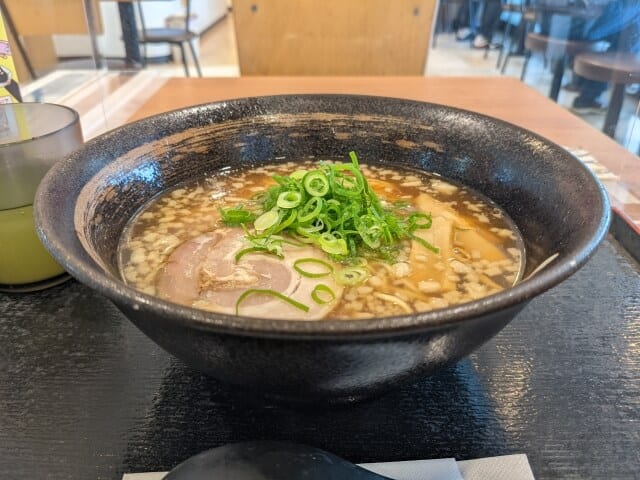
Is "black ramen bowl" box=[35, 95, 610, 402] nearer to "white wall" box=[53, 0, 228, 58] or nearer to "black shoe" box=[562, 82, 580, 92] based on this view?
"black shoe" box=[562, 82, 580, 92]

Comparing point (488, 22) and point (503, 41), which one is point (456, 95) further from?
point (488, 22)

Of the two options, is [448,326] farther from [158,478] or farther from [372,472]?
[158,478]

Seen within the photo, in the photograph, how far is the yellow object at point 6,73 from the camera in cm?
126

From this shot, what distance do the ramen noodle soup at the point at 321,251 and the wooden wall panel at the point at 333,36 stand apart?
177cm

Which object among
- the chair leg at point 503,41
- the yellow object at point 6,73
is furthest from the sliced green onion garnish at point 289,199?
the chair leg at point 503,41

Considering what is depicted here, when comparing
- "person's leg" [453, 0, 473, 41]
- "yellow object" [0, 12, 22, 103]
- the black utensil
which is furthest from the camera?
"person's leg" [453, 0, 473, 41]

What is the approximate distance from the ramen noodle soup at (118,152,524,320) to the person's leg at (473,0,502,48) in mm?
7449

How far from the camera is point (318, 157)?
5.13ft

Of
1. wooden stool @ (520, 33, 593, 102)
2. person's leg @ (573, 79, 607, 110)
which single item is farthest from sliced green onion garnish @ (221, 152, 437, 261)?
wooden stool @ (520, 33, 593, 102)

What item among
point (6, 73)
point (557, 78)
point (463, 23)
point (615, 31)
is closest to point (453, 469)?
point (6, 73)

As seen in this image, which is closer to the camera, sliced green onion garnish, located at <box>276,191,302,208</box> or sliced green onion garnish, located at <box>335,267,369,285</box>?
sliced green onion garnish, located at <box>335,267,369,285</box>

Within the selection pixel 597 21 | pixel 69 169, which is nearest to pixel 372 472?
pixel 69 169

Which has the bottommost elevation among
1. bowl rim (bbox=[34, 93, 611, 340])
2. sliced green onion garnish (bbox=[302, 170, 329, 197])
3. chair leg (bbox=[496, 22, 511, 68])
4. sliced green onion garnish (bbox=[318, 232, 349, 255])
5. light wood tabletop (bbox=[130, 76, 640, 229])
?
chair leg (bbox=[496, 22, 511, 68])

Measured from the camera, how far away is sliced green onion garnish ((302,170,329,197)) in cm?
117
